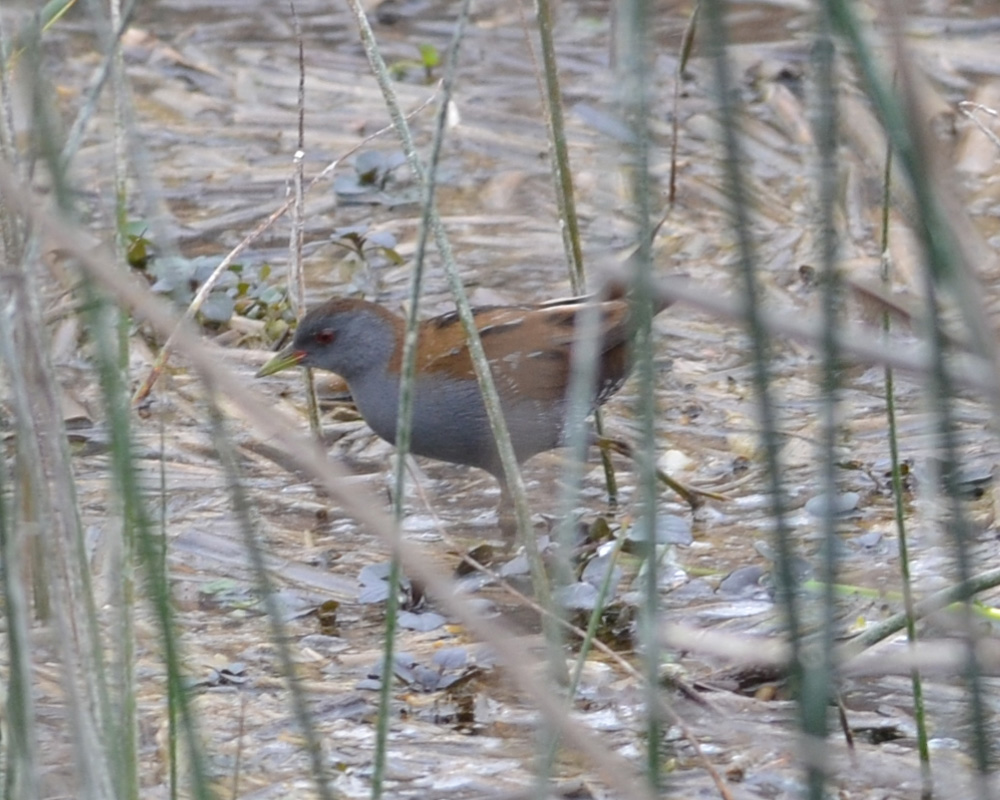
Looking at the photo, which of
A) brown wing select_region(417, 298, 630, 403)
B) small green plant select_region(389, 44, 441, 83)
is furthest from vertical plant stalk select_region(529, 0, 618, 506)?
small green plant select_region(389, 44, 441, 83)

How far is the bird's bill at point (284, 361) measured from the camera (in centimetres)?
408

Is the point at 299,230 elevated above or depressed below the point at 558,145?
below

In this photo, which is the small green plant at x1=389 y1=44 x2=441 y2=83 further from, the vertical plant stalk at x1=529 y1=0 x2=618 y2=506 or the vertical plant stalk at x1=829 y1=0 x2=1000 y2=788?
the vertical plant stalk at x1=829 y1=0 x2=1000 y2=788

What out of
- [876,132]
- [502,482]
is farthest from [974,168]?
[502,482]

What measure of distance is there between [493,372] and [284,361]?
1.80ft

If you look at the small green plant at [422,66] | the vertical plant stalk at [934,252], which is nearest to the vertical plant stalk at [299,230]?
the vertical plant stalk at [934,252]

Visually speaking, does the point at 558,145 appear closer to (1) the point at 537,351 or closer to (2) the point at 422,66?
(1) the point at 537,351

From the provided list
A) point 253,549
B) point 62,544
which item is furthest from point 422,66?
point 253,549

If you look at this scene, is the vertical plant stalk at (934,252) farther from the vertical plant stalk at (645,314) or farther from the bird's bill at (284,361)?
the bird's bill at (284,361)

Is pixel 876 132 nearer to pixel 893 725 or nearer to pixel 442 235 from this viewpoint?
pixel 893 725

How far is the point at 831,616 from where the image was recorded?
1.33 meters

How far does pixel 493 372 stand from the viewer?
Result: 153 inches

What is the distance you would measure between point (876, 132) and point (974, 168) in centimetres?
36

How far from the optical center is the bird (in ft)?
12.5
